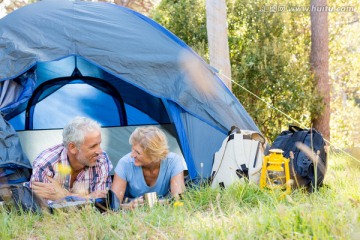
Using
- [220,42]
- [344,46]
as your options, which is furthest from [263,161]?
[344,46]

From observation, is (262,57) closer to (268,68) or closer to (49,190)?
(268,68)

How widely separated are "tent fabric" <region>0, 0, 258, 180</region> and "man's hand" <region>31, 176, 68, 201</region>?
32.6 inches

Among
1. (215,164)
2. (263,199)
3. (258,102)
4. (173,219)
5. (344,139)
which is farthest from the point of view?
(344,139)

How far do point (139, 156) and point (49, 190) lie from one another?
63cm

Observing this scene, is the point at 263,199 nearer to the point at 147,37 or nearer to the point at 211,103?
the point at 211,103

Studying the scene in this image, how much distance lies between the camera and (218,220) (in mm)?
3033

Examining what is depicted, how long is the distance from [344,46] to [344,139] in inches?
75.7

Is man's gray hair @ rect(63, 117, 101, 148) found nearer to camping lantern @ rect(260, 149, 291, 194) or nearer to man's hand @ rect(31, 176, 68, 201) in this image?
man's hand @ rect(31, 176, 68, 201)

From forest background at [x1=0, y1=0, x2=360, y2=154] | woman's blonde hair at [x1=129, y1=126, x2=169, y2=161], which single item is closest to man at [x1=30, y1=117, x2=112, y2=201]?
woman's blonde hair at [x1=129, y1=126, x2=169, y2=161]

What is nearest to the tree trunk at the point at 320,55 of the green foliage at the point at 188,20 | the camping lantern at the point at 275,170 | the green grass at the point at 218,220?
the green foliage at the point at 188,20

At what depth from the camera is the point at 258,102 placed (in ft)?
26.8

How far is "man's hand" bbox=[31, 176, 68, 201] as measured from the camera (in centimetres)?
375

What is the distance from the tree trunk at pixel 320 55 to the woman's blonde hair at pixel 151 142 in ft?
16.8

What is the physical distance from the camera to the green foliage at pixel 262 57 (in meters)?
7.96
